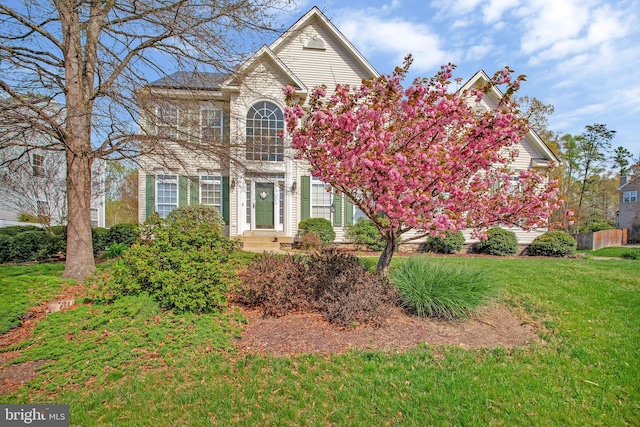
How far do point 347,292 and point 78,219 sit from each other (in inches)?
211

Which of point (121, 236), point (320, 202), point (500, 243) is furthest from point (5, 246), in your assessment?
point (500, 243)

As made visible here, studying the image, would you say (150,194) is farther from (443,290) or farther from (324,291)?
(443,290)

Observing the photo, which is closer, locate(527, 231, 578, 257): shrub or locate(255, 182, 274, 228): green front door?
locate(255, 182, 274, 228): green front door

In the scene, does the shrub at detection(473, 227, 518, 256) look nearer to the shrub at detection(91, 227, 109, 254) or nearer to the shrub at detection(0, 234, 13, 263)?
the shrub at detection(91, 227, 109, 254)

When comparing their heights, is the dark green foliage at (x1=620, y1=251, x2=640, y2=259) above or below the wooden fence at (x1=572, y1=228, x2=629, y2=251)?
below

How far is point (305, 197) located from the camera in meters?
12.8

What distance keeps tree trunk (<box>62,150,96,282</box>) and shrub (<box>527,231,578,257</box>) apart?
47.7 feet

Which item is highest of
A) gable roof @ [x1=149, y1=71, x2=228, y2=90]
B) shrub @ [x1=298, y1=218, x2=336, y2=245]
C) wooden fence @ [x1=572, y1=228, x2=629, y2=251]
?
gable roof @ [x1=149, y1=71, x2=228, y2=90]

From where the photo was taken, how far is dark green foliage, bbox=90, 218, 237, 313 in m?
4.38

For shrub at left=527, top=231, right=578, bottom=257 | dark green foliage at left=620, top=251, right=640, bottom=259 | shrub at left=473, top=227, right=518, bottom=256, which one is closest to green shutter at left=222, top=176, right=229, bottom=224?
shrub at left=473, top=227, right=518, bottom=256

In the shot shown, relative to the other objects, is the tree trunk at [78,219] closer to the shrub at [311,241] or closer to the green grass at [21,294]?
the green grass at [21,294]

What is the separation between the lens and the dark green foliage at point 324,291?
4.41 m

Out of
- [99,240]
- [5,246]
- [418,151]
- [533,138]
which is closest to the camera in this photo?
[418,151]

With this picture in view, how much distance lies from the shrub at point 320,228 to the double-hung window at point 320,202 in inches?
27.6
